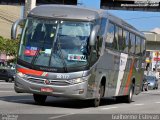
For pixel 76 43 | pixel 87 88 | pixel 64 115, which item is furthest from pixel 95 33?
pixel 64 115

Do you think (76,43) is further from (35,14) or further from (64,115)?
(64,115)

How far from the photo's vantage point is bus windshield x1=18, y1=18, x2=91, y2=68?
56.6ft

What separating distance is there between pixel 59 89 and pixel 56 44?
148cm

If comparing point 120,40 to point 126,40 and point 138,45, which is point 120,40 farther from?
point 138,45

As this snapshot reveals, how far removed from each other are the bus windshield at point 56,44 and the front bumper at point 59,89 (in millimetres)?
668

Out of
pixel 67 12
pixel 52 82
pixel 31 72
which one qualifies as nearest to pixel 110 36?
pixel 67 12

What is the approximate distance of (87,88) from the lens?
1752cm

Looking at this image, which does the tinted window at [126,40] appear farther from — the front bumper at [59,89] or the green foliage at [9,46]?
the green foliage at [9,46]

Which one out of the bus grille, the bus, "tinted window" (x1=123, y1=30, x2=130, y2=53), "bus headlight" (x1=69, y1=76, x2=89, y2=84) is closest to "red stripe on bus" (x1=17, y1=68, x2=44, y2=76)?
the bus

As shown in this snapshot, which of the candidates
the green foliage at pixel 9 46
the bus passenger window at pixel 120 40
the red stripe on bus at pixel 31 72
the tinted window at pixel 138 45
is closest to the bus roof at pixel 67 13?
the red stripe on bus at pixel 31 72

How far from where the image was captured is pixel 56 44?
57.0 feet

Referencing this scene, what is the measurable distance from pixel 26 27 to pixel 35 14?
54 cm

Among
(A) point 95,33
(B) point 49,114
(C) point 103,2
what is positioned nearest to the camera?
(B) point 49,114

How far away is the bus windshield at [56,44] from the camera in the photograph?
1725cm
